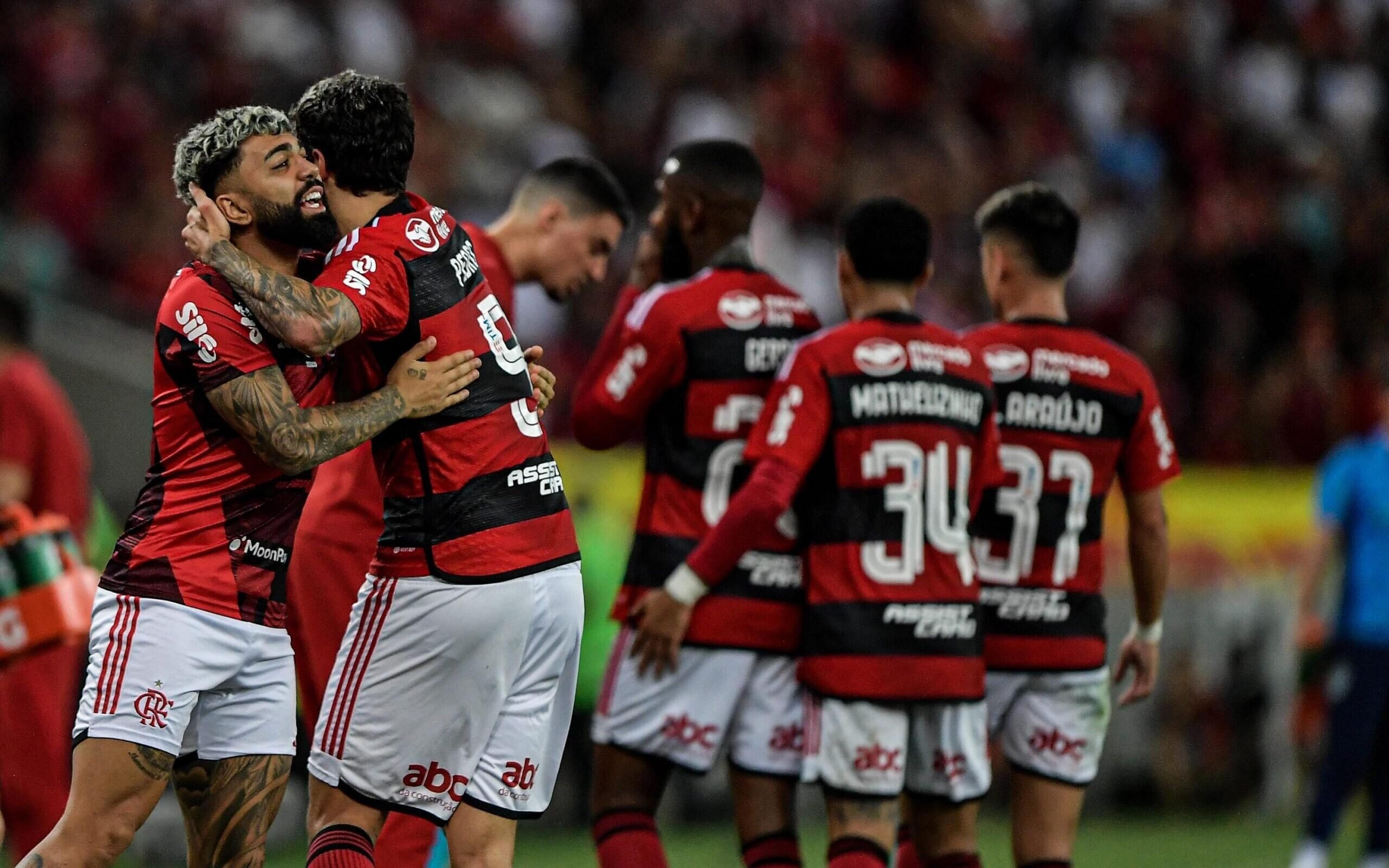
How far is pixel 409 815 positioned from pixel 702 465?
1762 millimetres

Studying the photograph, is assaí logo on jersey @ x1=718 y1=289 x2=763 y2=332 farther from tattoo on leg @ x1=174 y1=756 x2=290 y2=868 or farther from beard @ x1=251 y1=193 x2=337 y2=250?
tattoo on leg @ x1=174 y1=756 x2=290 y2=868

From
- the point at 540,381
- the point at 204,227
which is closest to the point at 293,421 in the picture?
the point at 204,227

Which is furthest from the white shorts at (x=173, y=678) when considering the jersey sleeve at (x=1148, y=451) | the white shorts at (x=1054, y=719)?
the jersey sleeve at (x=1148, y=451)

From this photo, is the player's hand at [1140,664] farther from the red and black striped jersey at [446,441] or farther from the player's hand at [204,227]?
the player's hand at [204,227]

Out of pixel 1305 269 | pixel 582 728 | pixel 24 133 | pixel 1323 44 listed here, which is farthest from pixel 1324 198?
pixel 24 133

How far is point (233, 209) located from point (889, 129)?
39.6ft

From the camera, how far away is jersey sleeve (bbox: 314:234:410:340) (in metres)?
4.29

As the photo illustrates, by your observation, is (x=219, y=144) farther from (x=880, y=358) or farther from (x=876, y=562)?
(x=876, y=562)

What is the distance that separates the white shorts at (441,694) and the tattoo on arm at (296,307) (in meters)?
0.68

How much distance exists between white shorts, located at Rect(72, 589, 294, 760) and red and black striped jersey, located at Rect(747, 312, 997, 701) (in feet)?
5.84

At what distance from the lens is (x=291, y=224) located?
181 inches

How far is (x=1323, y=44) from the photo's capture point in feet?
61.7

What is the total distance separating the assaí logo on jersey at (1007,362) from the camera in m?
6.02

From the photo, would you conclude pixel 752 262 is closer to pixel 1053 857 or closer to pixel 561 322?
pixel 1053 857
